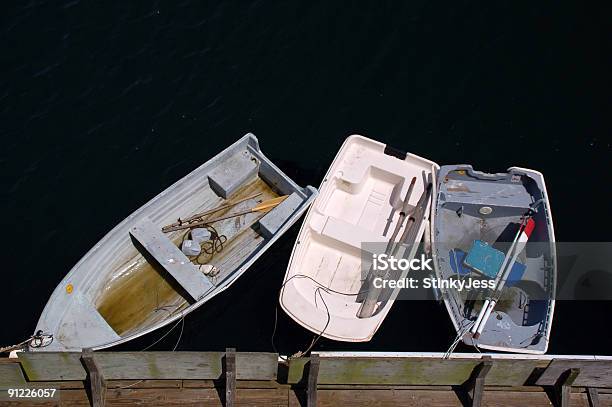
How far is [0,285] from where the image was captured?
68.7ft

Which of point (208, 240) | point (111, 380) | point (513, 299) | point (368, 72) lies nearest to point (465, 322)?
point (513, 299)

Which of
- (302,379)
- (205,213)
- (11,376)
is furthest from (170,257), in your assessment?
(302,379)

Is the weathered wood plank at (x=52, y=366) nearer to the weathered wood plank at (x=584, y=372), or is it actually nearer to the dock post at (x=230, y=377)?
the dock post at (x=230, y=377)

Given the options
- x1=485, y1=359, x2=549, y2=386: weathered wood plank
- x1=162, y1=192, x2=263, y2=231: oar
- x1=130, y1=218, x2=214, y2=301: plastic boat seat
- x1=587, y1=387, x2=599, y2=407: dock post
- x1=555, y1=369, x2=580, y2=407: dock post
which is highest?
x1=162, y1=192, x2=263, y2=231: oar

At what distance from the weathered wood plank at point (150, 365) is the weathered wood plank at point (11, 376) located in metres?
0.21

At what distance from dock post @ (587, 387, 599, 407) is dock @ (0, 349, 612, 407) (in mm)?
24

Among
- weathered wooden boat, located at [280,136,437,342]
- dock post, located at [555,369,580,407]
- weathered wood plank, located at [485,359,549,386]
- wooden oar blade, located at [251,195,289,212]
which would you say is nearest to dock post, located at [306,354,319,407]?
weathered wooden boat, located at [280,136,437,342]

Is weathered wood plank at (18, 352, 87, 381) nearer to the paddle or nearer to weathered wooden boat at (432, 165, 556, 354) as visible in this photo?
the paddle

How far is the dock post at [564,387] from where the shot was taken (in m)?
15.7

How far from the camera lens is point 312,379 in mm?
15445

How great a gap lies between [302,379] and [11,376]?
23.2 feet

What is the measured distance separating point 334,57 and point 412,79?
3.35 metres

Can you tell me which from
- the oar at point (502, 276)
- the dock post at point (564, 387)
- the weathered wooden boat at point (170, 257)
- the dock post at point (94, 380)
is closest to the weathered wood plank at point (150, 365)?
the dock post at point (94, 380)

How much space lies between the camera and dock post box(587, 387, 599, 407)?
16.0 metres
